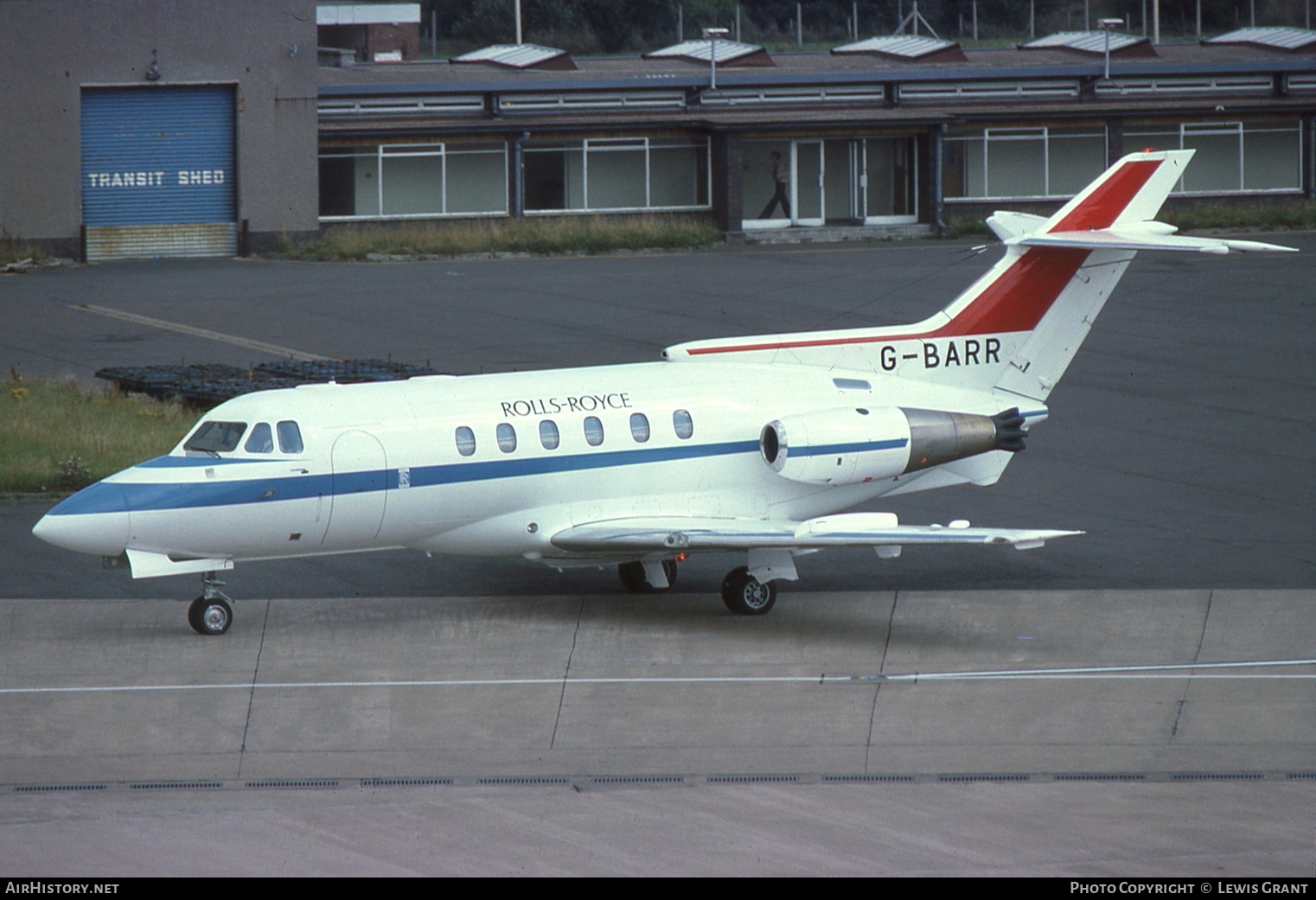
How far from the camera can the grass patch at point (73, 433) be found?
2461cm

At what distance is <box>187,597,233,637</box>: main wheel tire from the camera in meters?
17.9

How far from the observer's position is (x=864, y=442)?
19531 mm

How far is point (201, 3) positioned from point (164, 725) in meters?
36.0

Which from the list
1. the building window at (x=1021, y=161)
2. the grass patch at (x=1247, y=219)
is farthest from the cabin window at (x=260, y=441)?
the building window at (x=1021, y=161)

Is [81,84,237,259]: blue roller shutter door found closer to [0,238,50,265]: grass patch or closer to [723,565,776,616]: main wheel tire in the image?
[0,238,50,265]: grass patch

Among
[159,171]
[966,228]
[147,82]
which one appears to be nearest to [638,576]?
[159,171]

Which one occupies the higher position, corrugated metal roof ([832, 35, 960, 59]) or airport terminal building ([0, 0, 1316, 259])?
corrugated metal roof ([832, 35, 960, 59])

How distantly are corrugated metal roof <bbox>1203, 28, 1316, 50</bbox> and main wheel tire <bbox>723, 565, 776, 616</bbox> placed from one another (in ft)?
154

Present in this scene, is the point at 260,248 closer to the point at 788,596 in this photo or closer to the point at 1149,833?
the point at 788,596

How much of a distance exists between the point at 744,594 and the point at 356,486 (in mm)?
4255

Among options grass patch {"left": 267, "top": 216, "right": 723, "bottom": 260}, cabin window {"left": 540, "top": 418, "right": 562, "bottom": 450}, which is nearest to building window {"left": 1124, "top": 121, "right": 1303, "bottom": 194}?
grass patch {"left": 267, "top": 216, "right": 723, "bottom": 260}

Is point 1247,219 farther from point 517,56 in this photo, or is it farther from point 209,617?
point 209,617

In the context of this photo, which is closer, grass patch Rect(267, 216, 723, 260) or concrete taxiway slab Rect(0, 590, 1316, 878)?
concrete taxiway slab Rect(0, 590, 1316, 878)

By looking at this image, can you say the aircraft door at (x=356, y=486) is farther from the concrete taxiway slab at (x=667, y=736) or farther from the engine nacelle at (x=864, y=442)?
the engine nacelle at (x=864, y=442)
